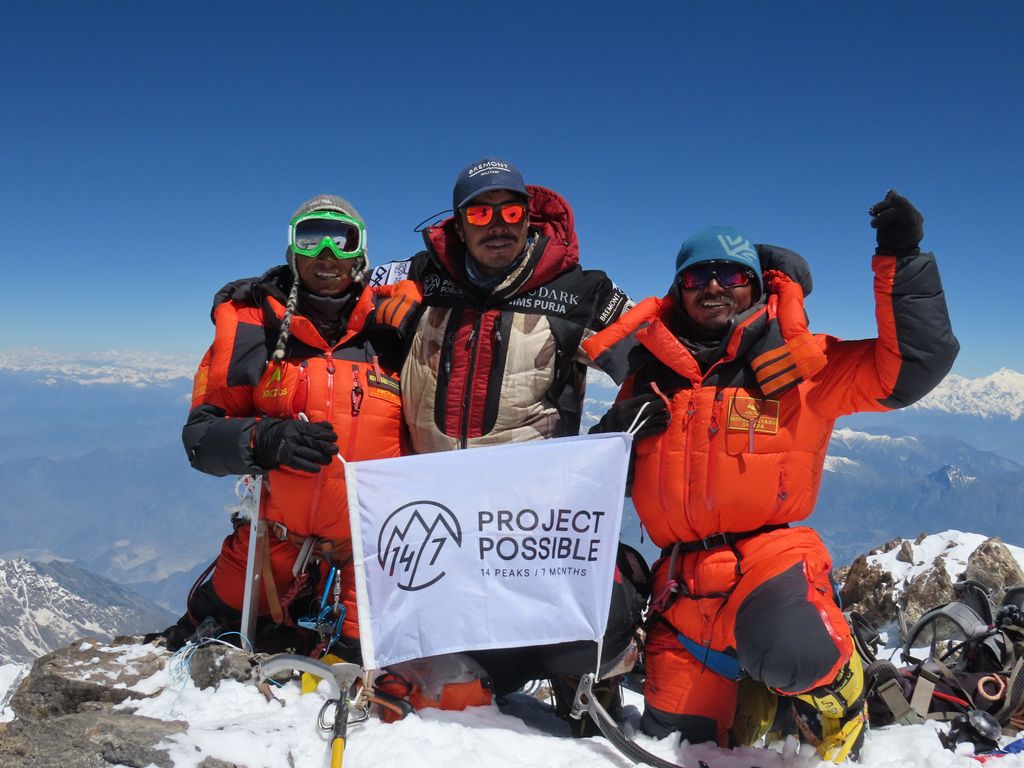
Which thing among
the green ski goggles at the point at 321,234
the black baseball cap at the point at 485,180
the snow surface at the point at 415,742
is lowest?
the snow surface at the point at 415,742

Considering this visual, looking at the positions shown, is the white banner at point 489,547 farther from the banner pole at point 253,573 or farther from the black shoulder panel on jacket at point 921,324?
the black shoulder panel on jacket at point 921,324

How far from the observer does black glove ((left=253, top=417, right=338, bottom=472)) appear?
17.8 ft

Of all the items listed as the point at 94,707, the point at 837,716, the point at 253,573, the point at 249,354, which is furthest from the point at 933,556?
the point at 94,707

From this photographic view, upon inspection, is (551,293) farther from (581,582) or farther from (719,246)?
(581,582)

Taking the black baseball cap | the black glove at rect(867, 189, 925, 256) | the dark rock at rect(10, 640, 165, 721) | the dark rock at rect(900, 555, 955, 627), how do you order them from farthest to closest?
the dark rock at rect(900, 555, 955, 627)
the black baseball cap
the dark rock at rect(10, 640, 165, 721)
the black glove at rect(867, 189, 925, 256)

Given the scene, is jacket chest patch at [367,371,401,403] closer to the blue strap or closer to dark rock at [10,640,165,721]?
dark rock at [10,640,165,721]

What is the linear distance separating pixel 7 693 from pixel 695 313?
27.4 ft

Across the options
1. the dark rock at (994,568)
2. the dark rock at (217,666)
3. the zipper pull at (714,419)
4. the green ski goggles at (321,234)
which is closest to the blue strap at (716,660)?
the zipper pull at (714,419)

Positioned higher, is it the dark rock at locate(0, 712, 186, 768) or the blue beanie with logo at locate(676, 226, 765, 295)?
the blue beanie with logo at locate(676, 226, 765, 295)

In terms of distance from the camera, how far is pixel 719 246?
5.23m

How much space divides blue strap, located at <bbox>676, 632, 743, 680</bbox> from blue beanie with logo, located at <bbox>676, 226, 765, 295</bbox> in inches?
120

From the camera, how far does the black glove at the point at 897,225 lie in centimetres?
422

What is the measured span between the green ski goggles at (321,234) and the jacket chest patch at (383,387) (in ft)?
4.06

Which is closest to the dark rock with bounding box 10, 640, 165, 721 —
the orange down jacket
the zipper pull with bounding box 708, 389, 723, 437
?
the orange down jacket
